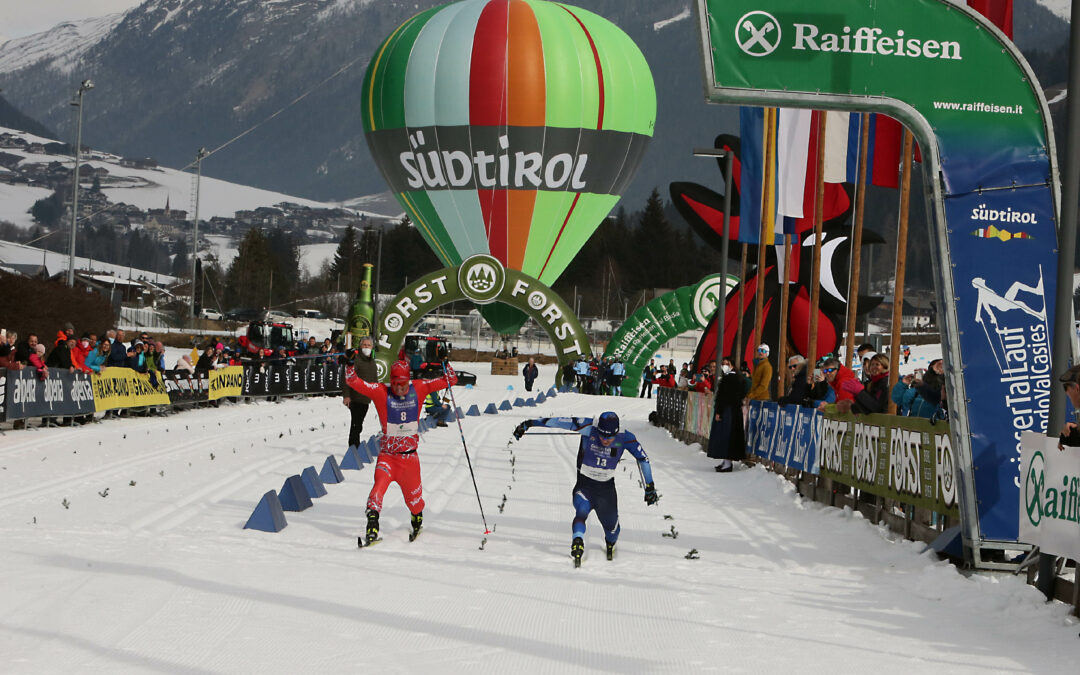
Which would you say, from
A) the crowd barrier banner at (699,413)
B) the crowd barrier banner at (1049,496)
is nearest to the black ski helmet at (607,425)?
the crowd barrier banner at (1049,496)

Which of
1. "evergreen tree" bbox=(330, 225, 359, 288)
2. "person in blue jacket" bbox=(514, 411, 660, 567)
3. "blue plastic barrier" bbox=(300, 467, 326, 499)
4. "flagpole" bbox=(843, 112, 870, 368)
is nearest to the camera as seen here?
"person in blue jacket" bbox=(514, 411, 660, 567)

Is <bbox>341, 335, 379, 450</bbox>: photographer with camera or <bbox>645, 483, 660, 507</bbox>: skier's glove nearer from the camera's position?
<bbox>645, 483, 660, 507</bbox>: skier's glove

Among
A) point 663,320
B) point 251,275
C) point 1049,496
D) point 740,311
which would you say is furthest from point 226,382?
point 251,275

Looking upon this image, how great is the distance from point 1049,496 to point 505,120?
38.8m

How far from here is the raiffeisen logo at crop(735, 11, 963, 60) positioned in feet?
36.3

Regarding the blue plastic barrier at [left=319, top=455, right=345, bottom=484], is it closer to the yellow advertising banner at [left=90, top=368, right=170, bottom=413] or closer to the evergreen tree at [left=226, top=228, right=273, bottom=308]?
the yellow advertising banner at [left=90, top=368, right=170, bottom=413]

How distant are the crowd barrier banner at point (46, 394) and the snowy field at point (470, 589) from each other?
14.0 ft

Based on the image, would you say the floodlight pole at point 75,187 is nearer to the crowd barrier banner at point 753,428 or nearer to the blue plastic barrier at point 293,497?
the crowd barrier banner at point 753,428

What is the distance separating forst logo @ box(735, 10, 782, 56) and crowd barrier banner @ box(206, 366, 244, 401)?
23.7 metres

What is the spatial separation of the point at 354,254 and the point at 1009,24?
150 metres

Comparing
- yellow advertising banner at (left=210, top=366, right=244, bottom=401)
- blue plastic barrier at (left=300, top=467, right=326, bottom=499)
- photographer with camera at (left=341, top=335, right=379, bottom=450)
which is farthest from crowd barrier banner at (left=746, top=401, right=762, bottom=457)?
yellow advertising banner at (left=210, top=366, right=244, bottom=401)

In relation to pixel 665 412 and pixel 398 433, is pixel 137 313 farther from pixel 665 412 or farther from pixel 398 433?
pixel 398 433

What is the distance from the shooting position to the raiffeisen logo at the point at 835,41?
36.3ft

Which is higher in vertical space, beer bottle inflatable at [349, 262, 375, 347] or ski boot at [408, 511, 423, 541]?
beer bottle inflatable at [349, 262, 375, 347]
